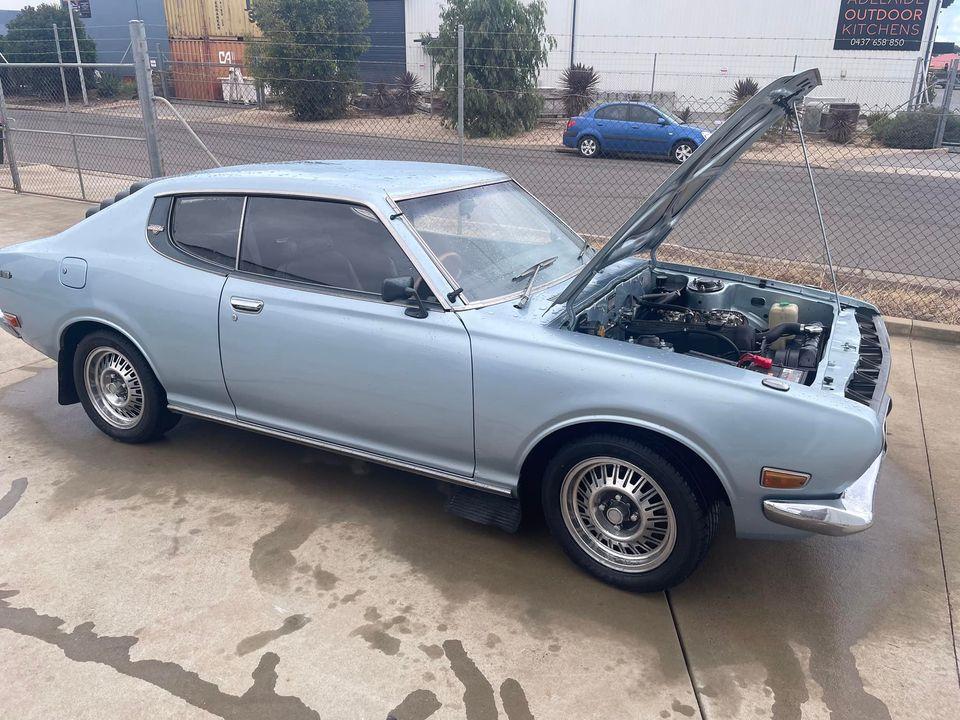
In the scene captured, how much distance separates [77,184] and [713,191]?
10.7m

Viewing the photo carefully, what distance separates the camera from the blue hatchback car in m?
16.7

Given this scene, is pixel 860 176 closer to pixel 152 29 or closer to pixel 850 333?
pixel 850 333

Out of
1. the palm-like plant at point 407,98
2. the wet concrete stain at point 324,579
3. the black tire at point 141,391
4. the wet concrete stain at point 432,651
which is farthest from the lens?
the palm-like plant at point 407,98

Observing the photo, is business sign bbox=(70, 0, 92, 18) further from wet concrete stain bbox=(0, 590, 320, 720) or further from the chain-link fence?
wet concrete stain bbox=(0, 590, 320, 720)

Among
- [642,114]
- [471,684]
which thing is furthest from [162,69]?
[642,114]

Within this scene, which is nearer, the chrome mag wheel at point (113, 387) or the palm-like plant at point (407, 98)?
the chrome mag wheel at point (113, 387)

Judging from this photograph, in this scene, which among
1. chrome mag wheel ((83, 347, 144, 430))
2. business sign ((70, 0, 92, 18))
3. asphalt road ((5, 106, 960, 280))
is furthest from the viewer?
business sign ((70, 0, 92, 18))

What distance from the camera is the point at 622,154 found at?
17.4 m

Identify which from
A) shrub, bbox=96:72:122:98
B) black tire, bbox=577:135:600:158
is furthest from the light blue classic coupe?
shrub, bbox=96:72:122:98

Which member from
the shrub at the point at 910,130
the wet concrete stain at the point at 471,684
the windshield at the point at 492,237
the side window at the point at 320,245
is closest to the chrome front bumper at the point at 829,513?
the wet concrete stain at the point at 471,684

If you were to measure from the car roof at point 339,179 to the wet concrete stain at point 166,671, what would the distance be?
2099mm

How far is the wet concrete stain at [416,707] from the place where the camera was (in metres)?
2.60

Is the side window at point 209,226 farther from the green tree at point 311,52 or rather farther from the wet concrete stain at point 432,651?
the green tree at point 311,52

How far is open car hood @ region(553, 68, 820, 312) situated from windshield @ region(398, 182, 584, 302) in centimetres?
39
